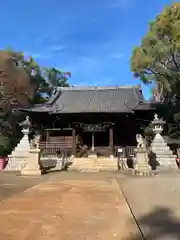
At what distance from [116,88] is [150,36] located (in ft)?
33.2

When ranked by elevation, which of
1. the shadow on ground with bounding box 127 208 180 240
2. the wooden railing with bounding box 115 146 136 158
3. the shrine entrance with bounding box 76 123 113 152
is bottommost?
the shadow on ground with bounding box 127 208 180 240

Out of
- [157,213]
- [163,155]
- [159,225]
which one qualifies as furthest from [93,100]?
[159,225]

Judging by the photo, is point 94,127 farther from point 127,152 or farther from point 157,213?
point 157,213

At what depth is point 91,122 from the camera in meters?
27.9

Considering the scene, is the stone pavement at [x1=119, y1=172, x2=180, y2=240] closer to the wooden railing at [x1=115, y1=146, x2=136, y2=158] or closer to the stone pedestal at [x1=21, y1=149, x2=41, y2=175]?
the stone pedestal at [x1=21, y1=149, x2=41, y2=175]

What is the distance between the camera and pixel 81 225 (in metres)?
4.93

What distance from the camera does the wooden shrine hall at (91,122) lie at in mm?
26312

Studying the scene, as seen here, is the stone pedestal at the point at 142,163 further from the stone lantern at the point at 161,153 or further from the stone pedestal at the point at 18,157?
the stone pedestal at the point at 18,157

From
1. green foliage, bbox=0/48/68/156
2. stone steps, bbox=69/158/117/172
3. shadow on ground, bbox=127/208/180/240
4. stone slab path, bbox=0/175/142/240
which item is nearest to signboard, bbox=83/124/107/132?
stone steps, bbox=69/158/117/172

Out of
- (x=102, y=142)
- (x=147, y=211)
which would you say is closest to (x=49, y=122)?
(x=102, y=142)

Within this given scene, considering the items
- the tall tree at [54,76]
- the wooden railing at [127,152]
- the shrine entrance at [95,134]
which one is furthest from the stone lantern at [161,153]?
the tall tree at [54,76]

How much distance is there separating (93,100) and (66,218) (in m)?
25.5

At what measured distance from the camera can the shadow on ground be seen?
4.30 meters

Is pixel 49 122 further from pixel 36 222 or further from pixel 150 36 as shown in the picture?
pixel 36 222
